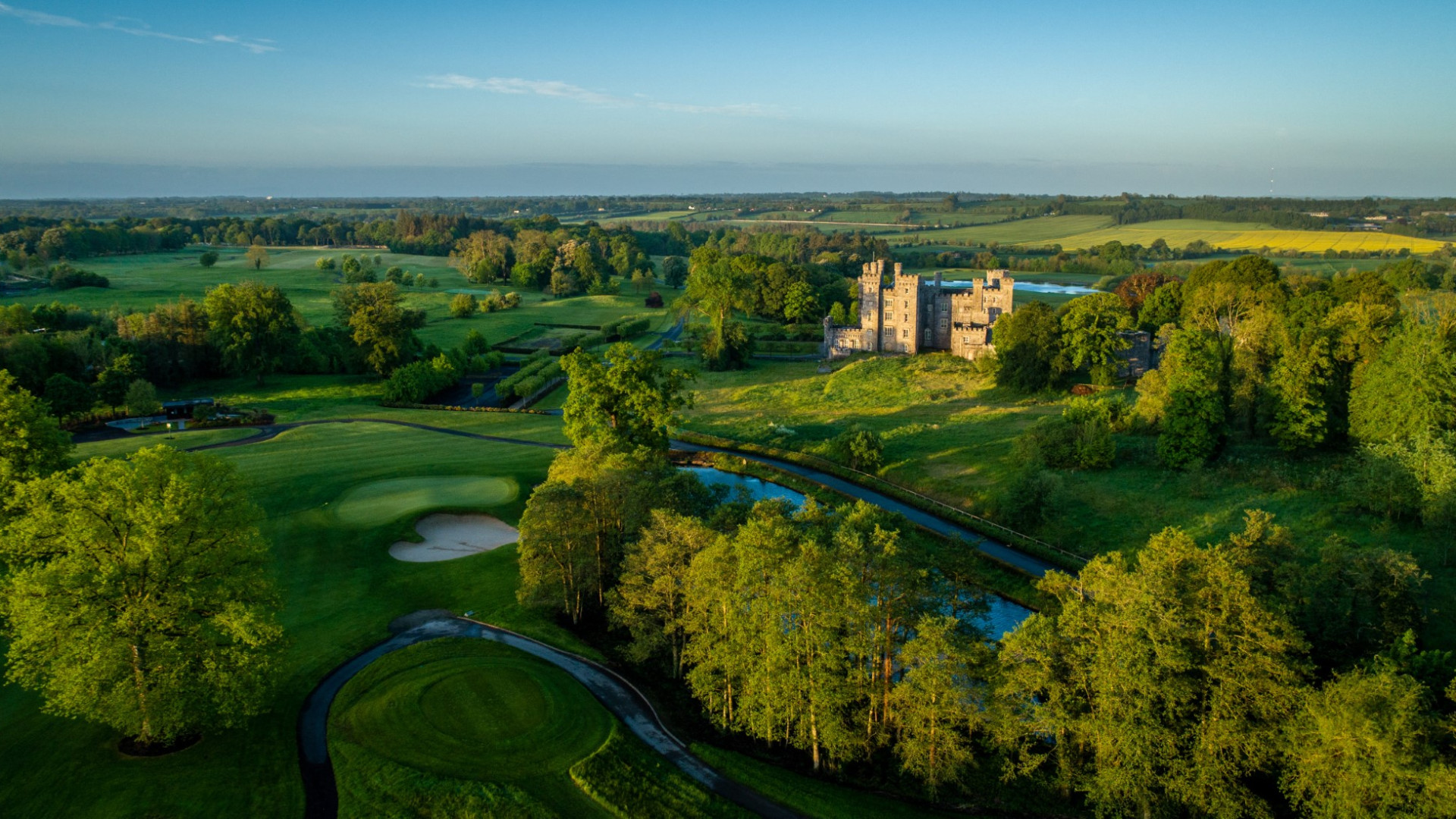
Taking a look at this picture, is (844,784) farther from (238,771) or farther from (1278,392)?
(1278,392)

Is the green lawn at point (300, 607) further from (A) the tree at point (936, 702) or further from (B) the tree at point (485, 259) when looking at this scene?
(B) the tree at point (485, 259)

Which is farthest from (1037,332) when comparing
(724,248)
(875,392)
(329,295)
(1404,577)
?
(724,248)

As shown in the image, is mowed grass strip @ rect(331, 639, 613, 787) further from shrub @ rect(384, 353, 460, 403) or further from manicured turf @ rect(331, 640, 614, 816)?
shrub @ rect(384, 353, 460, 403)

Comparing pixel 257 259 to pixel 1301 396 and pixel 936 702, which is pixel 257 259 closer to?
pixel 936 702

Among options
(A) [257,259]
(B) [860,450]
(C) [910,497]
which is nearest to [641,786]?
(C) [910,497]

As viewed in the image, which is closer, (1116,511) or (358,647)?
(358,647)
